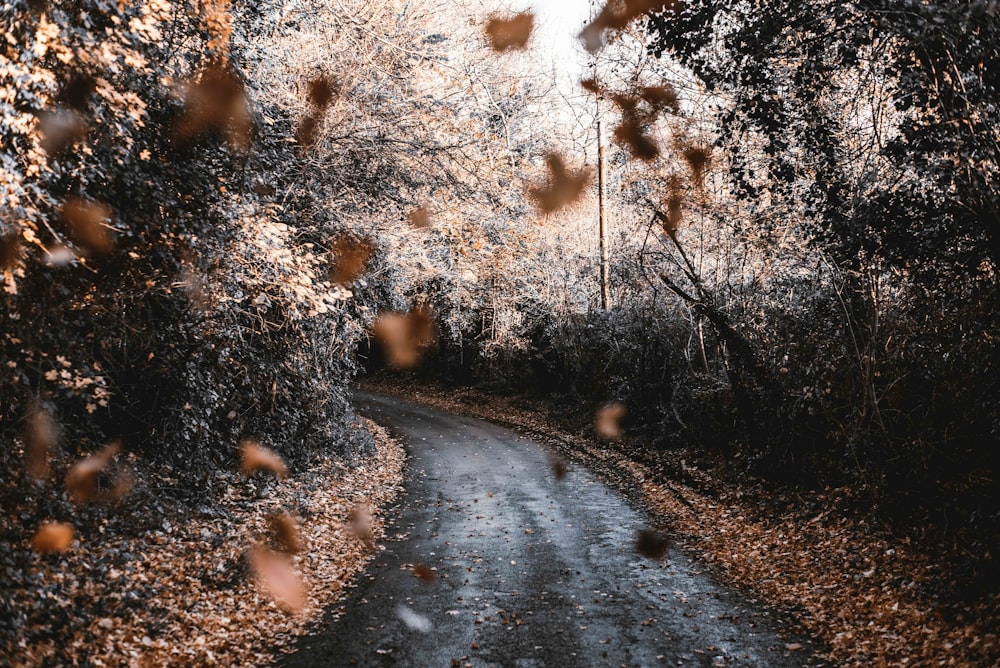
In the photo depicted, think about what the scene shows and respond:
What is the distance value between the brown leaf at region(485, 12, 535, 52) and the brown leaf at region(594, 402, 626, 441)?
1042 centimetres

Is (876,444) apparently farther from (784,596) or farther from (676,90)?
(676,90)

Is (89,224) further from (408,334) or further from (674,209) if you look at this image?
(408,334)

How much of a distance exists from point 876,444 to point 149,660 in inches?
335

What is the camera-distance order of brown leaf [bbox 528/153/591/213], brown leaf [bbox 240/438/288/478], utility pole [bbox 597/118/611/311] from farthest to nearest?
brown leaf [bbox 528/153/591/213] → utility pole [bbox 597/118/611/311] → brown leaf [bbox 240/438/288/478]

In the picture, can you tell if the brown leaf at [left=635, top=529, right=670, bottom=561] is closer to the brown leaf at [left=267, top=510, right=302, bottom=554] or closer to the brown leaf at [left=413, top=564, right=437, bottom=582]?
the brown leaf at [left=413, top=564, right=437, bottom=582]

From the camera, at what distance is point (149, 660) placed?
6.62m

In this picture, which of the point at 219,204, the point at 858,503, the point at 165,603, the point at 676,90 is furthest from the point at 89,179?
the point at 858,503

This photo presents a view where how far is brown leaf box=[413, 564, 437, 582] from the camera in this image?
9445 mm

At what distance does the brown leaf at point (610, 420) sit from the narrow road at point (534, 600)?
5.95 meters

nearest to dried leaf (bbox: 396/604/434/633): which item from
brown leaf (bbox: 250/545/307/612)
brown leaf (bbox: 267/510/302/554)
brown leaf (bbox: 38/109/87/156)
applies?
brown leaf (bbox: 250/545/307/612)

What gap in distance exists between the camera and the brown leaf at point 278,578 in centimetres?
850

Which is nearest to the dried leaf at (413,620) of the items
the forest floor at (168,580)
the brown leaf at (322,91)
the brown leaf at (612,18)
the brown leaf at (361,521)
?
the forest floor at (168,580)

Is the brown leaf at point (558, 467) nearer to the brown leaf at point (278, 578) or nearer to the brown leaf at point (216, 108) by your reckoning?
the brown leaf at point (278, 578)

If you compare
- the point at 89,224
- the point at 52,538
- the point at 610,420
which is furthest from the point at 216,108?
the point at 610,420
